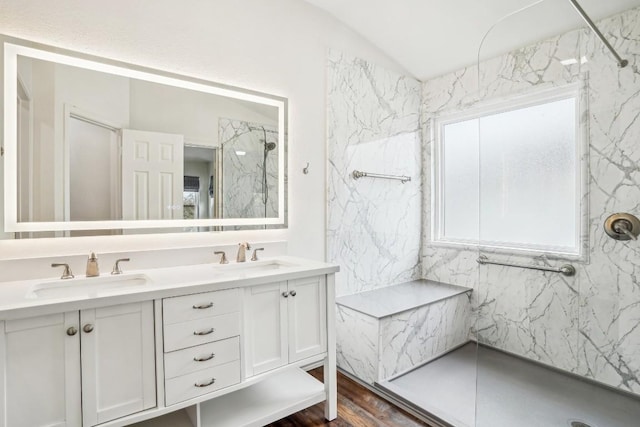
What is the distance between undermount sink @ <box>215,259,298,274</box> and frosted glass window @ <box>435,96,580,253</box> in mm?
1520

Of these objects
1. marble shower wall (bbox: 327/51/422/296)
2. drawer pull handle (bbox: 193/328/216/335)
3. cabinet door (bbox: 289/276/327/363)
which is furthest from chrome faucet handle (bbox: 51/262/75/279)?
marble shower wall (bbox: 327/51/422/296)

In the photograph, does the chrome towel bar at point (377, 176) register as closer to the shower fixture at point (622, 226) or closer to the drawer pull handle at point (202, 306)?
the shower fixture at point (622, 226)

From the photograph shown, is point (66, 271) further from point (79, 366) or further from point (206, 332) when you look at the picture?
point (206, 332)

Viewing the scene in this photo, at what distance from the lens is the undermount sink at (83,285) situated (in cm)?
135

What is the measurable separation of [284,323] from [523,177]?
5.75ft

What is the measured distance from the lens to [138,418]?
1.24 metres

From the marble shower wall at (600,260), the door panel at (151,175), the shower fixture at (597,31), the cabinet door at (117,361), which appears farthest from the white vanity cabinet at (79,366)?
the shower fixture at (597,31)

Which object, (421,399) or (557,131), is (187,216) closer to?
(421,399)

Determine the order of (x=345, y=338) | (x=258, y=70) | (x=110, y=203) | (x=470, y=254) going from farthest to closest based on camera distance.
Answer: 1. (x=470, y=254)
2. (x=345, y=338)
3. (x=258, y=70)
4. (x=110, y=203)

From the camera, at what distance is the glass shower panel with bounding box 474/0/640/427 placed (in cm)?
167

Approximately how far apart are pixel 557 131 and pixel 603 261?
2.52 feet

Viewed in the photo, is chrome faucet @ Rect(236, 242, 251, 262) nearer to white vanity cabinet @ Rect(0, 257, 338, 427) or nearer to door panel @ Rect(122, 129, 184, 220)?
white vanity cabinet @ Rect(0, 257, 338, 427)

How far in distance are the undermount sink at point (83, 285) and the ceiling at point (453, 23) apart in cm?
211

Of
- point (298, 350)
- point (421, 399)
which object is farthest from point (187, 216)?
point (421, 399)
